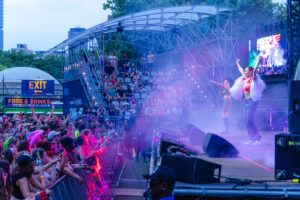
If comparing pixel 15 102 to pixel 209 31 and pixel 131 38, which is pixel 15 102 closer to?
pixel 131 38

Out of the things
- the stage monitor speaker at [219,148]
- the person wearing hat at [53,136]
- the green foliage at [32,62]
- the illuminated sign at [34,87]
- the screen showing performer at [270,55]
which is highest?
the green foliage at [32,62]

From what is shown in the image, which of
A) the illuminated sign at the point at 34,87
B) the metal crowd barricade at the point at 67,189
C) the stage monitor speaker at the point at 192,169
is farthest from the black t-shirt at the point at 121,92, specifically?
the stage monitor speaker at the point at 192,169

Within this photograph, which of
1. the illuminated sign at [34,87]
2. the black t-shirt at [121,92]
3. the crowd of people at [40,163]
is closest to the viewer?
the crowd of people at [40,163]

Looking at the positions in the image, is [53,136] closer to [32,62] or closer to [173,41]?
[173,41]

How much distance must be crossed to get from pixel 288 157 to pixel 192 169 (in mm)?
1585

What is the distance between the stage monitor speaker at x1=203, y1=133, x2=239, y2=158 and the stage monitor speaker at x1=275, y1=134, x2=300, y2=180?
299cm

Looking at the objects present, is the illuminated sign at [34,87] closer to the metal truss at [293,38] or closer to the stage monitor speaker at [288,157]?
the metal truss at [293,38]

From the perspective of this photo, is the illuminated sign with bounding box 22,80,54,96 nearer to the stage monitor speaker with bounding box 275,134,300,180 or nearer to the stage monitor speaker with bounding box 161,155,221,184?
the stage monitor speaker with bounding box 161,155,221,184

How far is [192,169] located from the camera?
850cm

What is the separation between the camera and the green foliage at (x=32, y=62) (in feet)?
299

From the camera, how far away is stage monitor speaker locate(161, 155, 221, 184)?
851 cm

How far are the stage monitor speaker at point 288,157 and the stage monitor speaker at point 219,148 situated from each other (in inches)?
118

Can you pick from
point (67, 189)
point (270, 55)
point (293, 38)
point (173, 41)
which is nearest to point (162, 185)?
point (67, 189)

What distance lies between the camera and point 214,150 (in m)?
12.1
